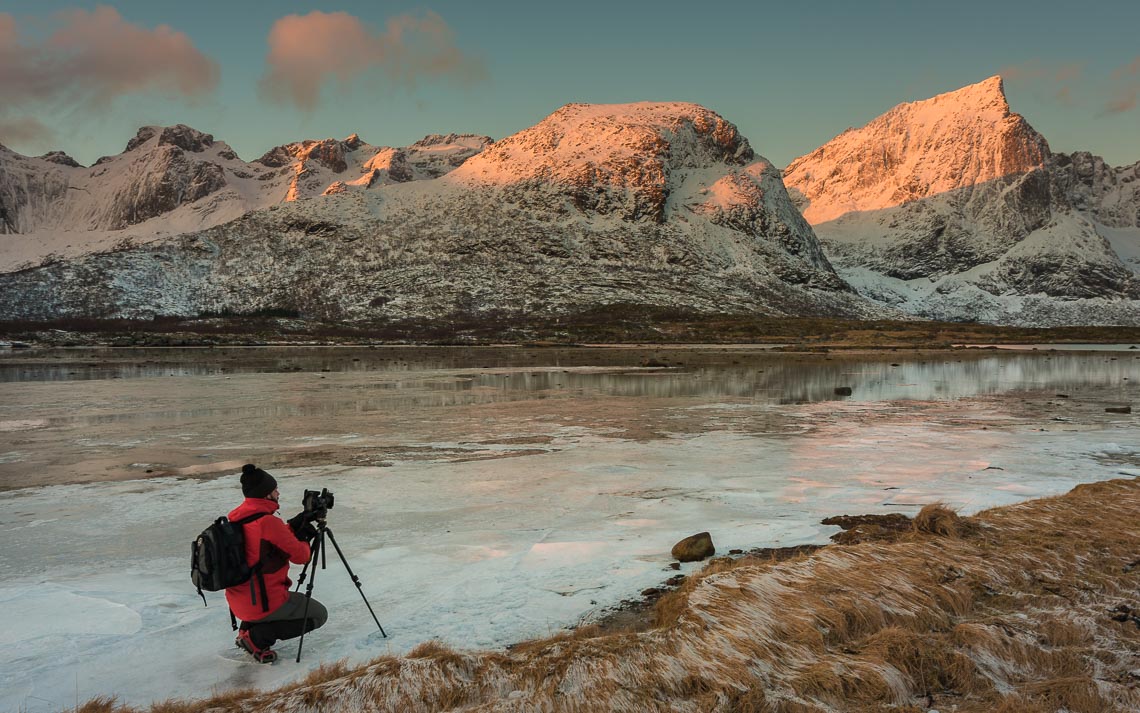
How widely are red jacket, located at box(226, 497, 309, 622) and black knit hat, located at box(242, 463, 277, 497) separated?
0.06 metres

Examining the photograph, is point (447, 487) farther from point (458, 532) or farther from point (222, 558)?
point (222, 558)

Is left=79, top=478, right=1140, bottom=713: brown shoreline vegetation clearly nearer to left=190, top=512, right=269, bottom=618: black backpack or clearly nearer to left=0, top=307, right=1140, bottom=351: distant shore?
left=190, top=512, right=269, bottom=618: black backpack

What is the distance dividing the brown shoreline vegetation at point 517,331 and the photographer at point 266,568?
7866 cm

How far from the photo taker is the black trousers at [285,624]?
6203 mm

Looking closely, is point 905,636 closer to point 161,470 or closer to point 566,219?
point 161,470

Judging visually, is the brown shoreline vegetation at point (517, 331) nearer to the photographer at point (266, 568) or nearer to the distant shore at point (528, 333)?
the distant shore at point (528, 333)

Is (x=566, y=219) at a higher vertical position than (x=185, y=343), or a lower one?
higher

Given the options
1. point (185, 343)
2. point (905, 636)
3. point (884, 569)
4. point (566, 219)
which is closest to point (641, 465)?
point (884, 569)

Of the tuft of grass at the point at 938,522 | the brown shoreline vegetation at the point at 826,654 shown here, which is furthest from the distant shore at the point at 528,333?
the brown shoreline vegetation at the point at 826,654

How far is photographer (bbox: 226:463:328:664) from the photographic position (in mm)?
6078

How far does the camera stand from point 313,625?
21.5ft

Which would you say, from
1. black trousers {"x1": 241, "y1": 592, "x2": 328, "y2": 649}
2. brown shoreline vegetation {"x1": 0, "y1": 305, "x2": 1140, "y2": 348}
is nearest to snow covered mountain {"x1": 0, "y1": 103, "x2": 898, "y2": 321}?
brown shoreline vegetation {"x1": 0, "y1": 305, "x2": 1140, "y2": 348}

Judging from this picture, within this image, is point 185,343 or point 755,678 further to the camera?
point 185,343

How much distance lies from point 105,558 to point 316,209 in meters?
157
